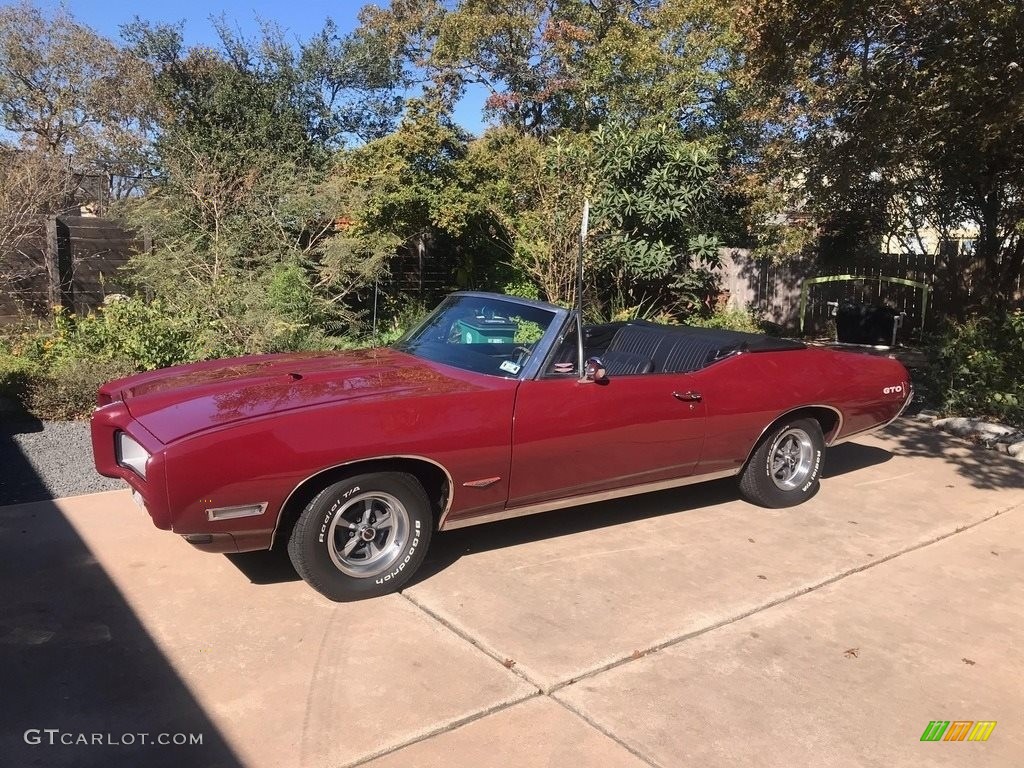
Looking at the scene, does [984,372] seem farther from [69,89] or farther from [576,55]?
[69,89]

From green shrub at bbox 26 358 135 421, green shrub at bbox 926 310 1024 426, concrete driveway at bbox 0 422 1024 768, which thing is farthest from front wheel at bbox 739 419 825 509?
green shrub at bbox 26 358 135 421

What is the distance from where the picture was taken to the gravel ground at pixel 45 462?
5320 millimetres

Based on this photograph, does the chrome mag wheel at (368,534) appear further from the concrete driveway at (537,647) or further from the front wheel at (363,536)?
the concrete driveway at (537,647)

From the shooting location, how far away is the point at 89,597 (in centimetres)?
387

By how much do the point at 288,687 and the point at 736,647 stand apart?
192 centimetres

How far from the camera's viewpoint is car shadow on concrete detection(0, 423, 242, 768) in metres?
2.75

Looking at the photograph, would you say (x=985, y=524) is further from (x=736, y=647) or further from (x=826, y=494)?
(x=736, y=647)

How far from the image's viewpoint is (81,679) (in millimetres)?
→ 3164

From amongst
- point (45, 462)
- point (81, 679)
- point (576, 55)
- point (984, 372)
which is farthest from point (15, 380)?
point (576, 55)

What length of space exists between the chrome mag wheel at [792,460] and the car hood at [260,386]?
2.40 m

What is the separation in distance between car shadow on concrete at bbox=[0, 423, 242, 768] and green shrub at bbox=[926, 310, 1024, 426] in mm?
7566

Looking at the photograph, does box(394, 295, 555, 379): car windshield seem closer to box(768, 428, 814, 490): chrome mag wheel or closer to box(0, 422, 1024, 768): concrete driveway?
box(0, 422, 1024, 768): concrete driveway

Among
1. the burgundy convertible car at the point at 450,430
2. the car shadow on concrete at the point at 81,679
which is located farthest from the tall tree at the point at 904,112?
the car shadow on concrete at the point at 81,679

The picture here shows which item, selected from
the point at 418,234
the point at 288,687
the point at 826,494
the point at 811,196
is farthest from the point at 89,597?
the point at 811,196
